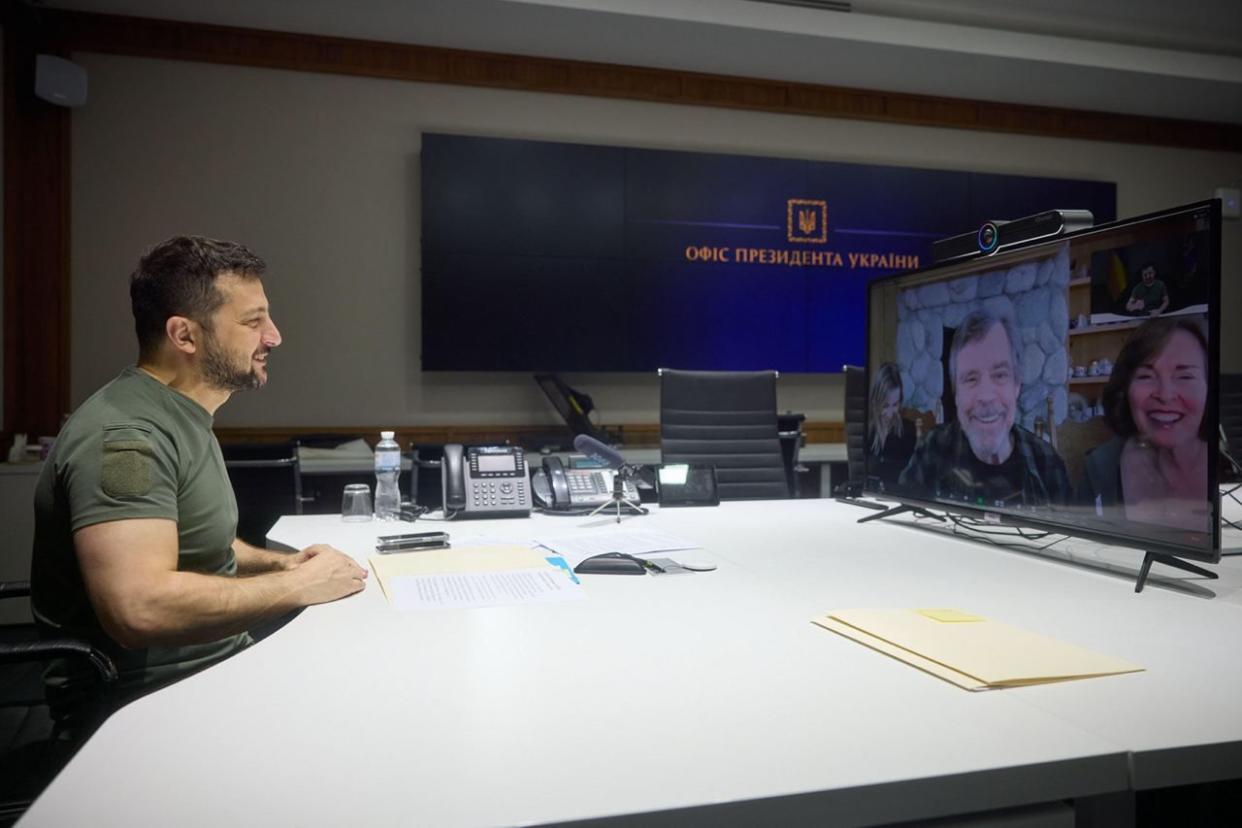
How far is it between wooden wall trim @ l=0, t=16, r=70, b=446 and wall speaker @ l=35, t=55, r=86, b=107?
0.18 metres

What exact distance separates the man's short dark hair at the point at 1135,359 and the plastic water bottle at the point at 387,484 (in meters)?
1.65

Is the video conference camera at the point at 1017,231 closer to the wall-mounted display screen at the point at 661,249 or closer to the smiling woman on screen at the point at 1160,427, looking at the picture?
the smiling woman on screen at the point at 1160,427

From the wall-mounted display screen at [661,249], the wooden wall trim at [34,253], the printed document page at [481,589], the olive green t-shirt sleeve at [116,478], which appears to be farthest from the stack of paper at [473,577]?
the wooden wall trim at [34,253]

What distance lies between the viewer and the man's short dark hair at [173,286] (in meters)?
1.55

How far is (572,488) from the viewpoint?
2361mm

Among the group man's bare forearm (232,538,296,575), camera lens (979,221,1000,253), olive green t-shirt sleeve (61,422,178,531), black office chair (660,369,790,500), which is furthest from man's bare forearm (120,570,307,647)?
black office chair (660,369,790,500)

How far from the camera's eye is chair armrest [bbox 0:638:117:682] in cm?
119

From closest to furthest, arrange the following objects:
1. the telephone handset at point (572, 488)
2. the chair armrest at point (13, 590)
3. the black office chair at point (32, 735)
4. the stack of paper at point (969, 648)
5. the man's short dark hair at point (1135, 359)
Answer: the stack of paper at point (969, 648)
the black office chair at point (32, 735)
the man's short dark hair at point (1135, 359)
the chair armrest at point (13, 590)
the telephone handset at point (572, 488)

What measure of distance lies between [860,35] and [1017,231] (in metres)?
3.02

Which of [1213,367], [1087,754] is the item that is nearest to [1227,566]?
[1213,367]

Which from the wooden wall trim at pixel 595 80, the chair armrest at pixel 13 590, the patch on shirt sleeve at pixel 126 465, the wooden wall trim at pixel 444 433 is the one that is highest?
the wooden wall trim at pixel 595 80

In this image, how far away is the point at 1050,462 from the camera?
1.64 m

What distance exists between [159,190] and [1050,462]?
4168 mm

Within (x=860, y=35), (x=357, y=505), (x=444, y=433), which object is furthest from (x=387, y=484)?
(x=860, y=35)
